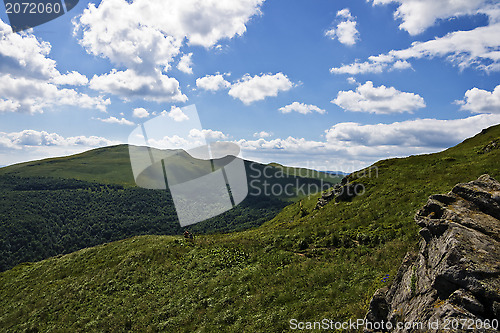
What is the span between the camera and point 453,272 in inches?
330

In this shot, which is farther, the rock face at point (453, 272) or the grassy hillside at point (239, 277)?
the grassy hillside at point (239, 277)

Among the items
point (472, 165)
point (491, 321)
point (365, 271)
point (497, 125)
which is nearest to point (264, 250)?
point (365, 271)

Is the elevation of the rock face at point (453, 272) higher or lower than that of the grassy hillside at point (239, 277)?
higher

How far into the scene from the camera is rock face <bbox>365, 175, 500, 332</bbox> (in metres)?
7.58

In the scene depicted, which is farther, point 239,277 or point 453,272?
point 239,277

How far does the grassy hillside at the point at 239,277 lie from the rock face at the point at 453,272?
2.91m

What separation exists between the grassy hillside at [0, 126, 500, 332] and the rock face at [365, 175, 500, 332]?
291 centimetres

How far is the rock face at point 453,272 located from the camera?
7.58 metres

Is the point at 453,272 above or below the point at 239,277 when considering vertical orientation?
above

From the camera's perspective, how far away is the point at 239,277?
899 inches

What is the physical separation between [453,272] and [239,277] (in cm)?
1766

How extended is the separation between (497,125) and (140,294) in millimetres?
114586

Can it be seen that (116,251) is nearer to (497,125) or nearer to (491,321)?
(491,321)

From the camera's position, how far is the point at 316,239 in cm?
2767
